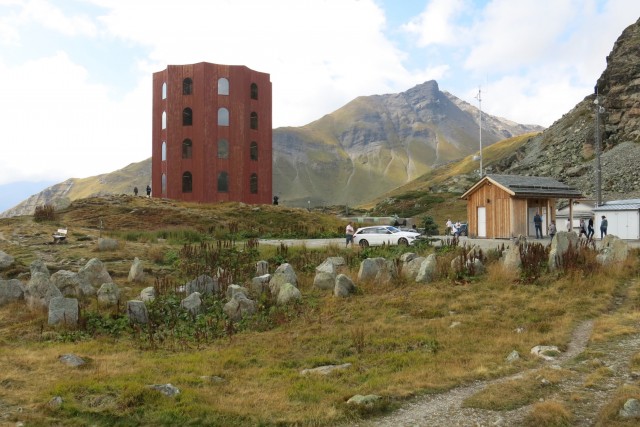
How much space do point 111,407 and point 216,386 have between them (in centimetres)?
184

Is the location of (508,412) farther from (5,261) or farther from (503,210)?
(503,210)

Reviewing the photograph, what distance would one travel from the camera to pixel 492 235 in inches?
1385

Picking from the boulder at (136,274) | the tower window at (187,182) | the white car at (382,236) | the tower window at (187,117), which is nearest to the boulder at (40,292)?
the boulder at (136,274)

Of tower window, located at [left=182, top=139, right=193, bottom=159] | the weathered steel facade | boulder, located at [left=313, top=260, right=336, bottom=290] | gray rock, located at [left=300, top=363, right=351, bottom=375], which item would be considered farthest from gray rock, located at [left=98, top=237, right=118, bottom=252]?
tower window, located at [left=182, top=139, right=193, bottom=159]

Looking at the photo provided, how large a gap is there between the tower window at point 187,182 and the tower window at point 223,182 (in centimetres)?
284

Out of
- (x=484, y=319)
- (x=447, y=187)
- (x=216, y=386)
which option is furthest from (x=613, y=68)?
(x=216, y=386)

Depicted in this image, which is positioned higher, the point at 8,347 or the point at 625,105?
the point at 625,105

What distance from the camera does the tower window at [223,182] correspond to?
50.5m

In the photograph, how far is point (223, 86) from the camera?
5141 cm

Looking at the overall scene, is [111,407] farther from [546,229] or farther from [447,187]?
[447,187]

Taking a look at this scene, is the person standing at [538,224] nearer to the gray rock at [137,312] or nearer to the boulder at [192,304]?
the boulder at [192,304]

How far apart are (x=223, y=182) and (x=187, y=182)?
3.59 m

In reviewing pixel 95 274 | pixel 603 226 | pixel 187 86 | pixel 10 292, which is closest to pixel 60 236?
pixel 95 274

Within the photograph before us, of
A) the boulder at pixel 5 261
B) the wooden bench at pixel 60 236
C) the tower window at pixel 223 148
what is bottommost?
the boulder at pixel 5 261
